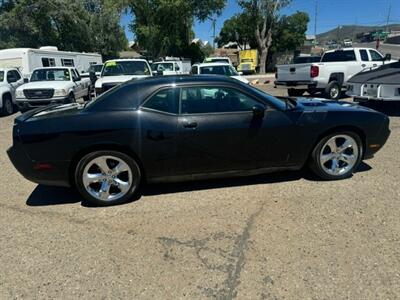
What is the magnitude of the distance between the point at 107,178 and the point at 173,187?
923 mm

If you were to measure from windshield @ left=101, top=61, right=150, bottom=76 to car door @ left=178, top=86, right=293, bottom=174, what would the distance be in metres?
8.09

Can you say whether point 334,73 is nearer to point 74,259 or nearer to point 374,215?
point 374,215

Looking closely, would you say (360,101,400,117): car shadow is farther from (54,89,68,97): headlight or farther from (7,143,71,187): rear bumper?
(54,89,68,97): headlight

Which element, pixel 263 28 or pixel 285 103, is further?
pixel 263 28

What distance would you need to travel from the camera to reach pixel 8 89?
39.8 feet

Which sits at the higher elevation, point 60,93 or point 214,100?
point 214,100

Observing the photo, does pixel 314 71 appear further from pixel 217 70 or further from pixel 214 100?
pixel 214 100

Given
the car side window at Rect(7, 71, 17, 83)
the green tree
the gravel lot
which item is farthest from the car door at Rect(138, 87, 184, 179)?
the green tree

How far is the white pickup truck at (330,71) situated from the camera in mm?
11836

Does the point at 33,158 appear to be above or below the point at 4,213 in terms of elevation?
above

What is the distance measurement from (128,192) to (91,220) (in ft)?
1.77

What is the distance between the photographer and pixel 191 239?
10.6 ft

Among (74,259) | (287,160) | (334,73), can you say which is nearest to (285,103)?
(287,160)

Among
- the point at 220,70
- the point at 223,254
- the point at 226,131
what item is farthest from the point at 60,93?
the point at 223,254
